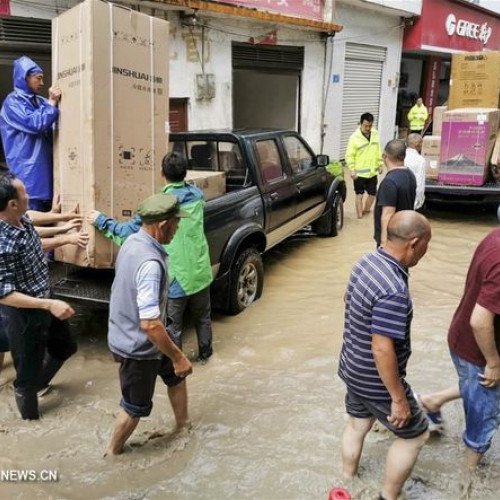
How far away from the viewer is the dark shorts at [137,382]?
282 cm

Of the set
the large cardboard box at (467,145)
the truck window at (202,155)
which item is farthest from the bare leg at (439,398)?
the large cardboard box at (467,145)

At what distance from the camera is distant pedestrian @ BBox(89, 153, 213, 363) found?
3.63 metres

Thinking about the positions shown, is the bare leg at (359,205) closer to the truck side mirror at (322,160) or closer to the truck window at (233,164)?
the truck side mirror at (322,160)

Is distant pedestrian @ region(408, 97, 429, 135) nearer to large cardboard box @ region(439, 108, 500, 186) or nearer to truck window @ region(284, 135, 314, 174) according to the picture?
large cardboard box @ region(439, 108, 500, 186)

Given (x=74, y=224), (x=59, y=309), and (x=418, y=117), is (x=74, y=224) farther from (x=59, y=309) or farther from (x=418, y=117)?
(x=418, y=117)

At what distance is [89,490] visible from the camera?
2.83m

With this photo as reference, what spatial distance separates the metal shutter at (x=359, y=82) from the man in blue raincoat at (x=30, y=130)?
11356mm

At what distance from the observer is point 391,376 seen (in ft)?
7.46

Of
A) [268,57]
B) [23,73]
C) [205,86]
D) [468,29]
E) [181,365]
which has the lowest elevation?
[181,365]

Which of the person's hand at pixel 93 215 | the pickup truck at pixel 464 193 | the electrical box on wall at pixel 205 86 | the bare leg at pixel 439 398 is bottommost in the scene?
the bare leg at pixel 439 398

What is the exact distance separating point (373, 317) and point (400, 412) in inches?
17.7

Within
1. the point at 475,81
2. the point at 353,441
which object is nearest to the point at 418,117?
the point at 475,81

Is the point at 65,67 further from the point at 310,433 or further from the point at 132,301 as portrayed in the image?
the point at 310,433

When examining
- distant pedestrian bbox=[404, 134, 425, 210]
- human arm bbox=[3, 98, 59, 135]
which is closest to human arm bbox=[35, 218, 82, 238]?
human arm bbox=[3, 98, 59, 135]
